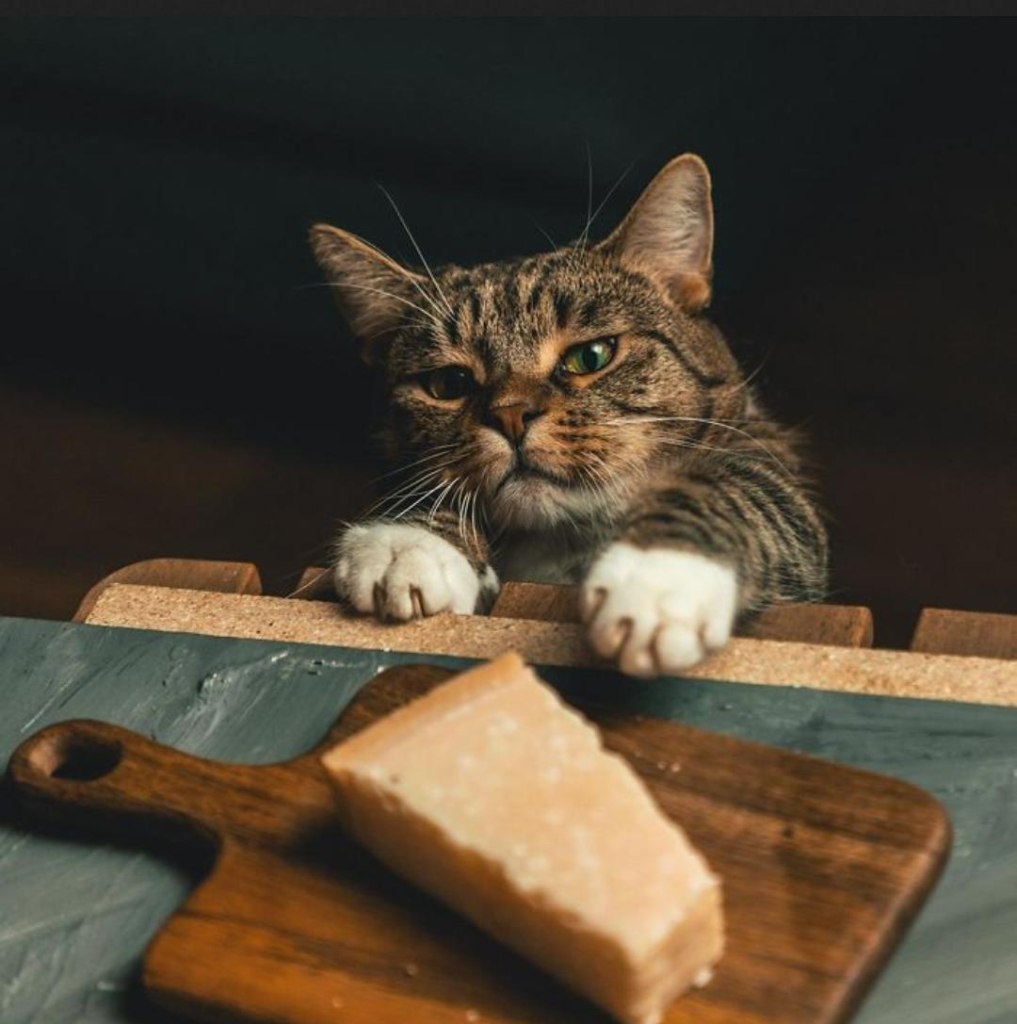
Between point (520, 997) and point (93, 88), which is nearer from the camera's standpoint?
point (520, 997)

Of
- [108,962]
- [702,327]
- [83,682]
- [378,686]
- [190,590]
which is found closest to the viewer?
[108,962]

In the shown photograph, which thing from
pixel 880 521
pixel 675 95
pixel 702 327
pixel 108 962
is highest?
pixel 675 95

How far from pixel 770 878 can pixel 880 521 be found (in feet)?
4.40

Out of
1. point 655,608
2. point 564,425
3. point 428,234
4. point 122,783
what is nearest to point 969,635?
point 655,608

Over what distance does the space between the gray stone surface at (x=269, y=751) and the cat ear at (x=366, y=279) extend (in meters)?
0.52

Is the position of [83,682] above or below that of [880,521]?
above

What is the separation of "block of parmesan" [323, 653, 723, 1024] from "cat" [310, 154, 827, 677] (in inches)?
13.7

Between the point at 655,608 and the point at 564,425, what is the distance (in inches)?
14.4

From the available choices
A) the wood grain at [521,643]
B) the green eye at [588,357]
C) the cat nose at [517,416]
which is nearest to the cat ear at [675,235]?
the green eye at [588,357]

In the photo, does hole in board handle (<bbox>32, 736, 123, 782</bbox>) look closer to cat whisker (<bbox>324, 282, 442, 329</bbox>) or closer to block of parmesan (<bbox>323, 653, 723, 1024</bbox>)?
block of parmesan (<bbox>323, 653, 723, 1024</bbox>)

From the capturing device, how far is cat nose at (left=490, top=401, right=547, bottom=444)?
1495mm

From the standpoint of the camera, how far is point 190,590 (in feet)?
4.89

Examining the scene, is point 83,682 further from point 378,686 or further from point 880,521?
point 880,521

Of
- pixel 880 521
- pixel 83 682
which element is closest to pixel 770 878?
pixel 83 682
